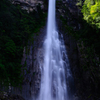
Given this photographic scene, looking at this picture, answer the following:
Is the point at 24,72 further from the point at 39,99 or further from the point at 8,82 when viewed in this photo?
the point at 39,99

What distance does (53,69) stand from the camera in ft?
47.6

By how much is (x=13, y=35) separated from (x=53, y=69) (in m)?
6.53

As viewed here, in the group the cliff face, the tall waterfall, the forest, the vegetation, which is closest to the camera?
the vegetation

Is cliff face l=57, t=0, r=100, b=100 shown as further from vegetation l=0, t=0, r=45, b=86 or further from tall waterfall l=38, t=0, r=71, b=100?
vegetation l=0, t=0, r=45, b=86

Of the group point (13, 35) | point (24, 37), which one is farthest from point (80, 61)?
point (13, 35)

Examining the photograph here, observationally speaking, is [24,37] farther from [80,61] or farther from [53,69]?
[80,61]

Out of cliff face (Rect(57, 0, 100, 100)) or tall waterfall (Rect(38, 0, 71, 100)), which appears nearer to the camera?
tall waterfall (Rect(38, 0, 71, 100))

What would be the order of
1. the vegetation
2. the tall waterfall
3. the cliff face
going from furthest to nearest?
the cliff face
the tall waterfall
the vegetation

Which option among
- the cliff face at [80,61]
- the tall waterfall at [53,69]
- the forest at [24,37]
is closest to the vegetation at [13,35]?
the forest at [24,37]

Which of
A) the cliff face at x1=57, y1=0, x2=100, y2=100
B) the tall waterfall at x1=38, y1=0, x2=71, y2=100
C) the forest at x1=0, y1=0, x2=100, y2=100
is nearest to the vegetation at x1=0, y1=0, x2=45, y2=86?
the forest at x1=0, y1=0, x2=100, y2=100

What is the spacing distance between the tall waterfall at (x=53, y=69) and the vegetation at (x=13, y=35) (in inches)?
103

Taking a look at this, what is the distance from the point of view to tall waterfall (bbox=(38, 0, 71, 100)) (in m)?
13.1

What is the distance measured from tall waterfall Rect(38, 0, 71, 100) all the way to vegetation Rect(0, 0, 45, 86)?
2625 millimetres

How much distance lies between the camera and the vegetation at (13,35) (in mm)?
12766
